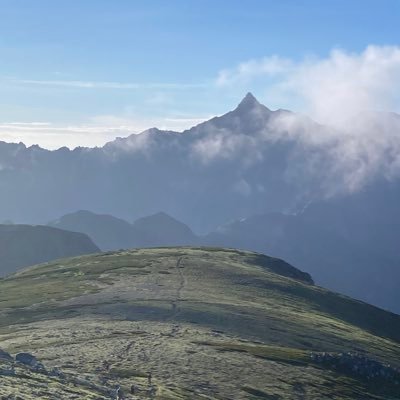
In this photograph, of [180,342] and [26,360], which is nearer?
[26,360]

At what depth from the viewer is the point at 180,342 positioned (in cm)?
9938

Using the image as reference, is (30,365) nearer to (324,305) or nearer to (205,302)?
(205,302)

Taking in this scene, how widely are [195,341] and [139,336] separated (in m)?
8.32

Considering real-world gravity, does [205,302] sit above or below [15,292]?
above

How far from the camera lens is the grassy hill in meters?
74.6

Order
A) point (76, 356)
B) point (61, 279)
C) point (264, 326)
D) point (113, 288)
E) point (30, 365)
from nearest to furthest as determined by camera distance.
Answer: point (30, 365) → point (76, 356) → point (264, 326) → point (113, 288) → point (61, 279)

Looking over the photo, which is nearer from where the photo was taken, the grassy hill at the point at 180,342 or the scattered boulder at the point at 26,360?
the scattered boulder at the point at 26,360

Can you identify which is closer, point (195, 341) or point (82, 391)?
point (82, 391)

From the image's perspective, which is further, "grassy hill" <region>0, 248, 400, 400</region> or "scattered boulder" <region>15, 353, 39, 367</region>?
"grassy hill" <region>0, 248, 400, 400</region>

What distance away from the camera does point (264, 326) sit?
127938mm

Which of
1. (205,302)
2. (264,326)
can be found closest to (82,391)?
(264,326)

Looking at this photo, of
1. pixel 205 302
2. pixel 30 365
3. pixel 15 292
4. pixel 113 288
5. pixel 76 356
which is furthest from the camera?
pixel 15 292

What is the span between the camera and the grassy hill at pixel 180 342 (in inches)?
2938

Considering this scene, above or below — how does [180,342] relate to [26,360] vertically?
above
